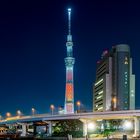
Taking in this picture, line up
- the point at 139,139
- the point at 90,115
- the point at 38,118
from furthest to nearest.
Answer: the point at 38,118 → the point at 90,115 → the point at 139,139

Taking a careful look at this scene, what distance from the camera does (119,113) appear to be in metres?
129

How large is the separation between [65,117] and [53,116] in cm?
965

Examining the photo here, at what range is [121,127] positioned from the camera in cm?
19875

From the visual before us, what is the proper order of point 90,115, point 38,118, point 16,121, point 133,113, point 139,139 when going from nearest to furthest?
1. point 139,139
2. point 133,113
3. point 90,115
4. point 38,118
5. point 16,121

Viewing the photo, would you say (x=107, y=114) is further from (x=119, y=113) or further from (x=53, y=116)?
(x=53, y=116)

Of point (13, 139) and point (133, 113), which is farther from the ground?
point (133, 113)

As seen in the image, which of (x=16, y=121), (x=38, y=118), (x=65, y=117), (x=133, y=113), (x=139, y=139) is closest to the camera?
(x=139, y=139)

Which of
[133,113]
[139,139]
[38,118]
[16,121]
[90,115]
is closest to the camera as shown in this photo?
[139,139]

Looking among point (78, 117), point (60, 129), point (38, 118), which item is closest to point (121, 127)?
point (60, 129)

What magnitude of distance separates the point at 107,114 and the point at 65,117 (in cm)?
2267

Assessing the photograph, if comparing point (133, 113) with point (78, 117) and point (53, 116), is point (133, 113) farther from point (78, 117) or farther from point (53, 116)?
point (53, 116)

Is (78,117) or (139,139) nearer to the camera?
(139,139)

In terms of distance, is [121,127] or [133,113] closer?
[133,113]

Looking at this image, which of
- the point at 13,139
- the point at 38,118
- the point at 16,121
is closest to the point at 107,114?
the point at 13,139
